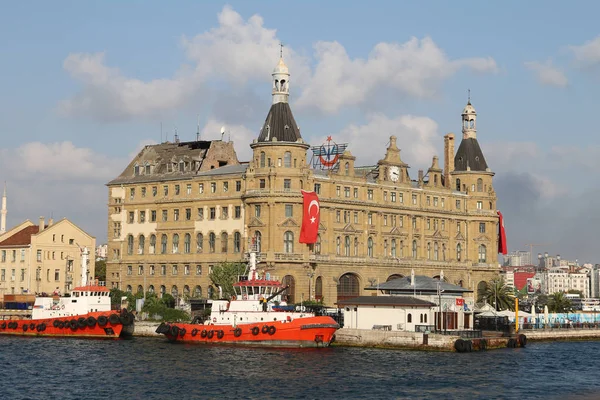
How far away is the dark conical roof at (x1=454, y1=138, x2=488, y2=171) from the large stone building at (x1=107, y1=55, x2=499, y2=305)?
0.50ft

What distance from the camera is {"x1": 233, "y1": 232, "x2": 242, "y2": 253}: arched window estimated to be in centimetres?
13938

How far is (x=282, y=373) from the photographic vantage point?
270ft

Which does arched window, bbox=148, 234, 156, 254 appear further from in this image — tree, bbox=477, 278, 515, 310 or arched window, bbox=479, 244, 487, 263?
arched window, bbox=479, 244, 487, 263

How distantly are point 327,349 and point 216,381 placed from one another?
83.6ft

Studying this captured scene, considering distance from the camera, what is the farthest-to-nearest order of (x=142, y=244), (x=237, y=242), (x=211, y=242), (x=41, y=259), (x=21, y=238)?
1. (x=21, y=238)
2. (x=41, y=259)
3. (x=142, y=244)
4. (x=211, y=242)
5. (x=237, y=242)

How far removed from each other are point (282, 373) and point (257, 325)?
850 inches

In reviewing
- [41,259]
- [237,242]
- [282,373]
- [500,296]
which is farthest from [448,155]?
[282,373]

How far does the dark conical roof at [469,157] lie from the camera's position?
546ft

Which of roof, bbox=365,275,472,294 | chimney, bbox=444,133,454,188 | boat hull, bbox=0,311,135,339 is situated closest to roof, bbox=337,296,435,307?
roof, bbox=365,275,472,294

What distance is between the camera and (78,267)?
160 metres

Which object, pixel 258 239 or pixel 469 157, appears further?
pixel 469 157

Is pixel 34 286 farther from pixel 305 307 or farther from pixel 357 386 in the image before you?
pixel 357 386

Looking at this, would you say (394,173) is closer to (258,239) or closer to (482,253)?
(482,253)

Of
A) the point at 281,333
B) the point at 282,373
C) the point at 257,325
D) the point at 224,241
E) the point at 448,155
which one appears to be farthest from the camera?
the point at 448,155
